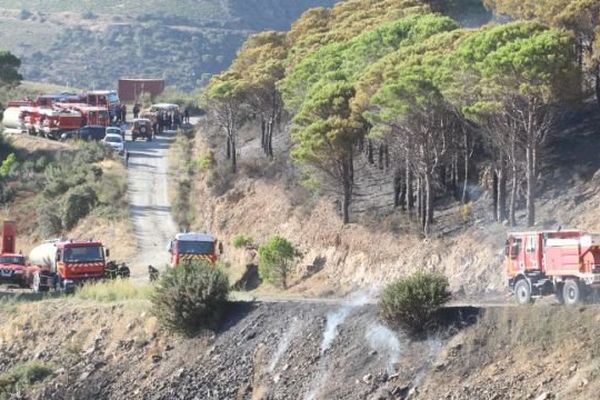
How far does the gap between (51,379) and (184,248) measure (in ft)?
43.0

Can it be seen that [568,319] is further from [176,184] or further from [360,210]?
[176,184]

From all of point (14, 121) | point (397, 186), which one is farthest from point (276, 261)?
point (14, 121)

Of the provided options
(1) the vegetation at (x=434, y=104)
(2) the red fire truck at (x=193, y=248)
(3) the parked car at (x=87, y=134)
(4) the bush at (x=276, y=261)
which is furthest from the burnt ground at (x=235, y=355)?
(3) the parked car at (x=87, y=134)

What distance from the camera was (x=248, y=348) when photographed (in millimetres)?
38406

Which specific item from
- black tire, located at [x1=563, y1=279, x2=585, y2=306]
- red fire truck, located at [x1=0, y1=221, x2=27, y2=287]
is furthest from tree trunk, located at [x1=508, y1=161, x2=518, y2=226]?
red fire truck, located at [x1=0, y1=221, x2=27, y2=287]

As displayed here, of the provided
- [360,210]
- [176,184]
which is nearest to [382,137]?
[360,210]

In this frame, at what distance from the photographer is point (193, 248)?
54.7m

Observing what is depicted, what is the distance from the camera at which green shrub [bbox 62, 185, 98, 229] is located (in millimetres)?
76562

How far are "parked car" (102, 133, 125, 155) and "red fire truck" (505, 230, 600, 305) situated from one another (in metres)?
58.5

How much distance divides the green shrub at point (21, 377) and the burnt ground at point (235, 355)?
0.45 m

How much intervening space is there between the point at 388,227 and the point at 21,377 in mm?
16399

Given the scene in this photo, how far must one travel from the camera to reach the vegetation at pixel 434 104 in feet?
153

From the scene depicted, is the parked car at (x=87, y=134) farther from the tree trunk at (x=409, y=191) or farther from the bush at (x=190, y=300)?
the bush at (x=190, y=300)

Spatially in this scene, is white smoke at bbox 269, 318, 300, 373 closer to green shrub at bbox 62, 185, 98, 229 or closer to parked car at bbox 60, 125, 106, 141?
green shrub at bbox 62, 185, 98, 229
